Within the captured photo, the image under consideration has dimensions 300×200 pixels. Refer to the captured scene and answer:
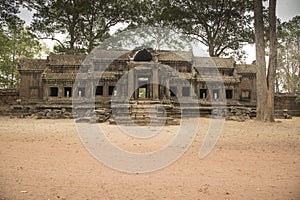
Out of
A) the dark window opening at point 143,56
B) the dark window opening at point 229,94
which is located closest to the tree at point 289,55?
the dark window opening at point 229,94

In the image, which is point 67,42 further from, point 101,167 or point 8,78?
point 101,167

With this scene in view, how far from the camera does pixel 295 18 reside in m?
34.1

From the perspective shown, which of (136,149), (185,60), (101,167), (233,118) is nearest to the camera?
(101,167)

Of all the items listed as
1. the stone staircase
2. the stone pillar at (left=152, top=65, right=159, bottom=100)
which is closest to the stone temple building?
the stone pillar at (left=152, top=65, right=159, bottom=100)

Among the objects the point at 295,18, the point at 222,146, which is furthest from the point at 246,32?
the point at 222,146

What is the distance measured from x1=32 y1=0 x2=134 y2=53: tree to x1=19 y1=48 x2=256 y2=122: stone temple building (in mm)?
5243

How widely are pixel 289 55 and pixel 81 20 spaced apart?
31.0m

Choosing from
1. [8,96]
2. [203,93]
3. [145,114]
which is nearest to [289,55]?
[203,93]

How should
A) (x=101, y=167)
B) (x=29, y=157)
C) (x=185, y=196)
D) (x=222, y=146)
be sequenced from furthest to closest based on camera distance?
(x=222, y=146), (x=29, y=157), (x=101, y=167), (x=185, y=196)

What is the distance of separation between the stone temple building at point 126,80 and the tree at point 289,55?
408 inches

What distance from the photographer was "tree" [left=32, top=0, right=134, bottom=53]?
3188 centimetres

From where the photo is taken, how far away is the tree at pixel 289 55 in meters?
35.2

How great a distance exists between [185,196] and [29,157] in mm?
4638

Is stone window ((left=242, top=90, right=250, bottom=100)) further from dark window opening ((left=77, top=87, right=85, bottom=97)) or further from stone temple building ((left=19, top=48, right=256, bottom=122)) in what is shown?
dark window opening ((left=77, top=87, right=85, bottom=97))
